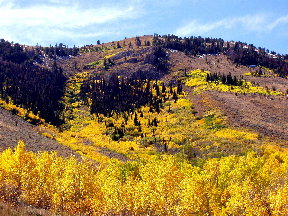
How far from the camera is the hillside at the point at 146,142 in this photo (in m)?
25.7

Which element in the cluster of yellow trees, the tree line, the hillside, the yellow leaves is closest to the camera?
the cluster of yellow trees

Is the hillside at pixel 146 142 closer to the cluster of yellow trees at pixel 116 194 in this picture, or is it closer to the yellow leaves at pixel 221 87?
the cluster of yellow trees at pixel 116 194

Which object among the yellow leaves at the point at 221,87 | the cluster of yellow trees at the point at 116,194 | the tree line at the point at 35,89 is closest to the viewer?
the cluster of yellow trees at the point at 116,194

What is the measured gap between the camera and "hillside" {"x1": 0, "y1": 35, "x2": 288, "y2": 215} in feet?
84.4

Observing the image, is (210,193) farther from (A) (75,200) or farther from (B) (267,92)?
(B) (267,92)

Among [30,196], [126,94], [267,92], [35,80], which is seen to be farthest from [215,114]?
[35,80]

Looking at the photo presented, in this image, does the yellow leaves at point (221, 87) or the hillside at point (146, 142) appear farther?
the yellow leaves at point (221, 87)

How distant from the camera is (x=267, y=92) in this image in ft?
449

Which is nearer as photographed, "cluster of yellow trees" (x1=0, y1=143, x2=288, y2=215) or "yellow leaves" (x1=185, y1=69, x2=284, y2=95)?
"cluster of yellow trees" (x1=0, y1=143, x2=288, y2=215)

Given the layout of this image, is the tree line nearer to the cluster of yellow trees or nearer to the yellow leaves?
the yellow leaves

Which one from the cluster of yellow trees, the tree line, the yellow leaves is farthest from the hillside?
the tree line

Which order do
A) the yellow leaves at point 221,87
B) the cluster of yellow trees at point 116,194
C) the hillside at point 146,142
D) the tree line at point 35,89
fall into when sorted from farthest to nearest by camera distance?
the yellow leaves at point 221,87 < the tree line at point 35,89 < the hillside at point 146,142 < the cluster of yellow trees at point 116,194

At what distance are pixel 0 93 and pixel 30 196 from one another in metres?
116

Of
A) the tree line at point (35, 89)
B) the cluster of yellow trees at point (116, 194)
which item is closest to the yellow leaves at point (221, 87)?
the tree line at point (35, 89)
